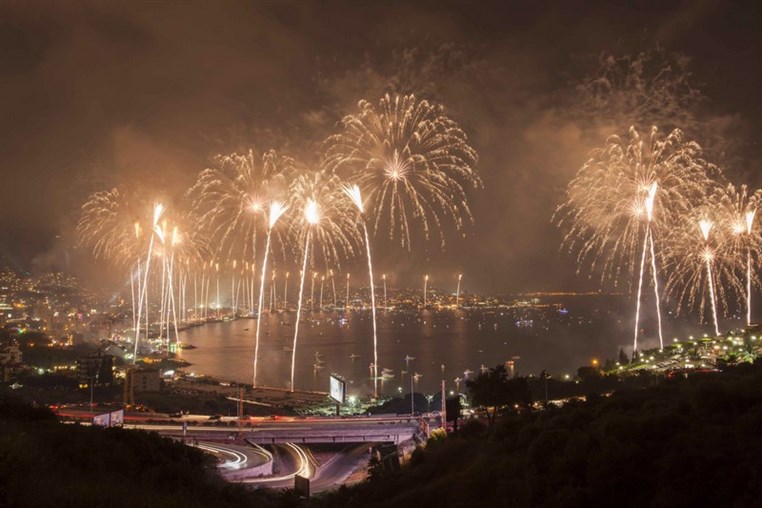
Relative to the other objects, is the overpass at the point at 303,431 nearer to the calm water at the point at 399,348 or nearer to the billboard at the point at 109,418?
the billboard at the point at 109,418

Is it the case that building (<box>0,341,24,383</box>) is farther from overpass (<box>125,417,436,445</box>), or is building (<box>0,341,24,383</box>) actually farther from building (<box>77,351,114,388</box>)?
overpass (<box>125,417,436,445</box>)

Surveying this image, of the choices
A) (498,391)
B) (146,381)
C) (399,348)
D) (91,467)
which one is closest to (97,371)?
(146,381)

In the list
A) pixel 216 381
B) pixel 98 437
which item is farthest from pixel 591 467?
pixel 216 381

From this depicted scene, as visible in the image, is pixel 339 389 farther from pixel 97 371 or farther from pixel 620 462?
pixel 620 462

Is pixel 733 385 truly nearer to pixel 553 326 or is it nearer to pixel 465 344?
pixel 465 344

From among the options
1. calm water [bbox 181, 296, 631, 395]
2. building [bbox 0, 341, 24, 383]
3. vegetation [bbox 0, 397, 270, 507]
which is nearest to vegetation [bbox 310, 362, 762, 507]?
vegetation [bbox 0, 397, 270, 507]
